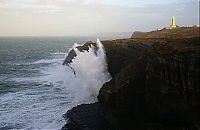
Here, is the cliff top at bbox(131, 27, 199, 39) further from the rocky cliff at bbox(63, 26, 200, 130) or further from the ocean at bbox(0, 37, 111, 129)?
the rocky cliff at bbox(63, 26, 200, 130)

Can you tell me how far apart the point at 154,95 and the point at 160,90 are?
60cm

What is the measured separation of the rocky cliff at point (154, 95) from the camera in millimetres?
17266

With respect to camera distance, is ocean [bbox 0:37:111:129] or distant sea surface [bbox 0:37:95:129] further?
ocean [bbox 0:37:111:129]

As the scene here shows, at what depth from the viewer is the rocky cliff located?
17.3 meters

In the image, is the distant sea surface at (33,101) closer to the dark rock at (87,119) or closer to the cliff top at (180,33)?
the dark rock at (87,119)

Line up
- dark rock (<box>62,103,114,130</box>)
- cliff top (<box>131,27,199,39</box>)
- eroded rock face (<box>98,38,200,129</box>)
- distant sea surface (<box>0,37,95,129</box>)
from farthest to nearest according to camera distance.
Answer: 1. cliff top (<box>131,27,199,39</box>)
2. distant sea surface (<box>0,37,95,129</box>)
3. dark rock (<box>62,103,114,130</box>)
4. eroded rock face (<box>98,38,200,129</box>)

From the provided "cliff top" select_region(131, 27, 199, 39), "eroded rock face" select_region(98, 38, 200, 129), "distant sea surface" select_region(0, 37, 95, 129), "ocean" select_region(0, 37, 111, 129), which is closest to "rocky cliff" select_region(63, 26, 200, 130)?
"eroded rock face" select_region(98, 38, 200, 129)

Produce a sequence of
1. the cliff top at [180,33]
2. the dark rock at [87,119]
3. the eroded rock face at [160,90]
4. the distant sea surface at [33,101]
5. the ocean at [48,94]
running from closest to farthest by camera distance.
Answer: the eroded rock face at [160,90] < the dark rock at [87,119] < the distant sea surface at [33,101] < the ocean at [48,94] < the cliff top at [180,33]

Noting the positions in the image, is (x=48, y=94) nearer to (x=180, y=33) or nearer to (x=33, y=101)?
(x=33, y=101)

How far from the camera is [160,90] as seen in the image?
1853 centimetres

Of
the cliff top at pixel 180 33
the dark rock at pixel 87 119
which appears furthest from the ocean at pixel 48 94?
the cliff top at pixel 180 33

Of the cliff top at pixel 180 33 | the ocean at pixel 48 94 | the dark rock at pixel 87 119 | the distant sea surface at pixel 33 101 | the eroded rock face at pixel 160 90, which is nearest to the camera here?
the eroded rock face at pixel 160 90

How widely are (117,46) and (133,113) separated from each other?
1409 cm

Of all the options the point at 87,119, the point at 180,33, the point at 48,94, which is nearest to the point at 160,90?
the point at 87,119
